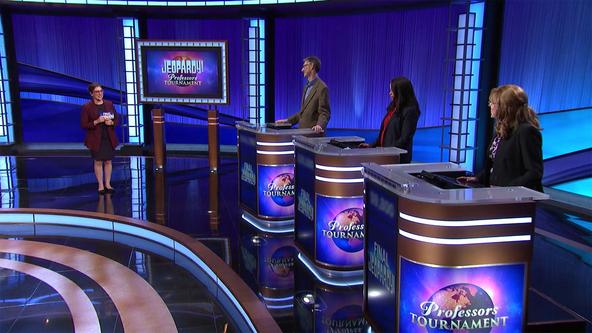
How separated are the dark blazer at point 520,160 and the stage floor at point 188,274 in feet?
2.94

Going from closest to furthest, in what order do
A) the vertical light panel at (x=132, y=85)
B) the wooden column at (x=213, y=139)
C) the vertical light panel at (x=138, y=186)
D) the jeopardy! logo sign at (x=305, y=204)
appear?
the jeopardy! logo sign at (x=305, y=204) → the vertical light panel at (x=138, y=186) → the wooden column at (x=213, y=139) → the vertical light panel at (x=132, y=85)

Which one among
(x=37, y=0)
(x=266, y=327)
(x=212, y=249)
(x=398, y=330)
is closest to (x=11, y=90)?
(x=37, y=0)

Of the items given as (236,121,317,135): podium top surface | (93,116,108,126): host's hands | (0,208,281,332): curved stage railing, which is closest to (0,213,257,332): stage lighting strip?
(0,208,281,332): curved stage railing

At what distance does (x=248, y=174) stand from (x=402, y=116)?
196 cm

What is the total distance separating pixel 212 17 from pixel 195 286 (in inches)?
280

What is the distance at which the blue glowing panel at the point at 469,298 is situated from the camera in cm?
218

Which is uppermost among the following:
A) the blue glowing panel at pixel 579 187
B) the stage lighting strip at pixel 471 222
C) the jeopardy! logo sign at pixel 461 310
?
the stage lighting strip at pixel 471 222

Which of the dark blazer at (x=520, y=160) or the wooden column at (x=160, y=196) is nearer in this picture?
the dark blazer at (x=520, y=160)

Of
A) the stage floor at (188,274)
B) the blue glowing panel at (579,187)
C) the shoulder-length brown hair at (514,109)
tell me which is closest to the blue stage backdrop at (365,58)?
the blue glowing panel at (579,187)

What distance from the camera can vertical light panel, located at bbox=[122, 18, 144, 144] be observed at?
9453mm

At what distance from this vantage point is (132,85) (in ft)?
31.8

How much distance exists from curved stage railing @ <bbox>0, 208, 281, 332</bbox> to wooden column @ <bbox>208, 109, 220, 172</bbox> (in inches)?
109

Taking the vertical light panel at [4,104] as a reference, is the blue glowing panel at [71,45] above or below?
above

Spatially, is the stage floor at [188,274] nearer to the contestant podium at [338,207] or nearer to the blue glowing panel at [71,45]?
the contestant podium at [338,207]
